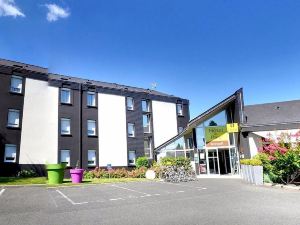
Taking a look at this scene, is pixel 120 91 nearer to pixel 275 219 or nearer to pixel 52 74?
pixel 52 74

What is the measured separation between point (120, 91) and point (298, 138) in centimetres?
2169

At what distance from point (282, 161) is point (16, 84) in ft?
77.0

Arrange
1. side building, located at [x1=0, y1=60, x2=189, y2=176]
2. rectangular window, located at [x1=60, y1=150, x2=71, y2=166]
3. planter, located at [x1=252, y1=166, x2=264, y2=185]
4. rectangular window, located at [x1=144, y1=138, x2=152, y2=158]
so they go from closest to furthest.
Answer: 1. planter, located at [x1=252, y1=166, x2=264, y2=185]
2. side building, located at [x1=0, y1=60, x2=189, y2=176]
3. rectangular window, located at [x1=60, y1=150, x2=71, y2=166]
4. rectangular window, located at [x1=144, y1=138, x2=152, y2=158]

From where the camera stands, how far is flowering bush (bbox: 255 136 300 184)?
1727cm

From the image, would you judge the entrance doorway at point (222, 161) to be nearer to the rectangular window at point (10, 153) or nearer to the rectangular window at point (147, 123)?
the rectangular window at point (147, 123)

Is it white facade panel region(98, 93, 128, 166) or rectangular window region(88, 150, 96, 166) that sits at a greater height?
white facade panel region(98, 93, 128, 166)

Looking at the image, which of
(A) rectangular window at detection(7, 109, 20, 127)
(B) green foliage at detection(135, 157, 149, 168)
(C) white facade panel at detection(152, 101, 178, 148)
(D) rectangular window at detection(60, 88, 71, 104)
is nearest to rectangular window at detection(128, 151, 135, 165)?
(B) green foliage at detection(135, 157, 149, 168)

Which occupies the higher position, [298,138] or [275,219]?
[298,138]

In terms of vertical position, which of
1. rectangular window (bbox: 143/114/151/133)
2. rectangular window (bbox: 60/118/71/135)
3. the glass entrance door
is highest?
rectangular window (bbox: 143/114/151/133)

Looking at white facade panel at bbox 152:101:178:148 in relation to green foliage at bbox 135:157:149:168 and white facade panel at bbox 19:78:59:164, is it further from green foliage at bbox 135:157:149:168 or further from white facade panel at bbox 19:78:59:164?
white facade panel at bbox 19:78:59:164

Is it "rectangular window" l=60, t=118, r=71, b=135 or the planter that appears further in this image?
"rectangular window" l=60, t=118, r=71, b=135

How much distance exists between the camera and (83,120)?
3178cm

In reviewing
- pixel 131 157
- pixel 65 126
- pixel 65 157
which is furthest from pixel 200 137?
pixel 65 126

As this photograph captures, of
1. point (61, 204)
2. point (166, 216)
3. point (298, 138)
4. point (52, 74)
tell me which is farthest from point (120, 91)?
point (166, 216)
